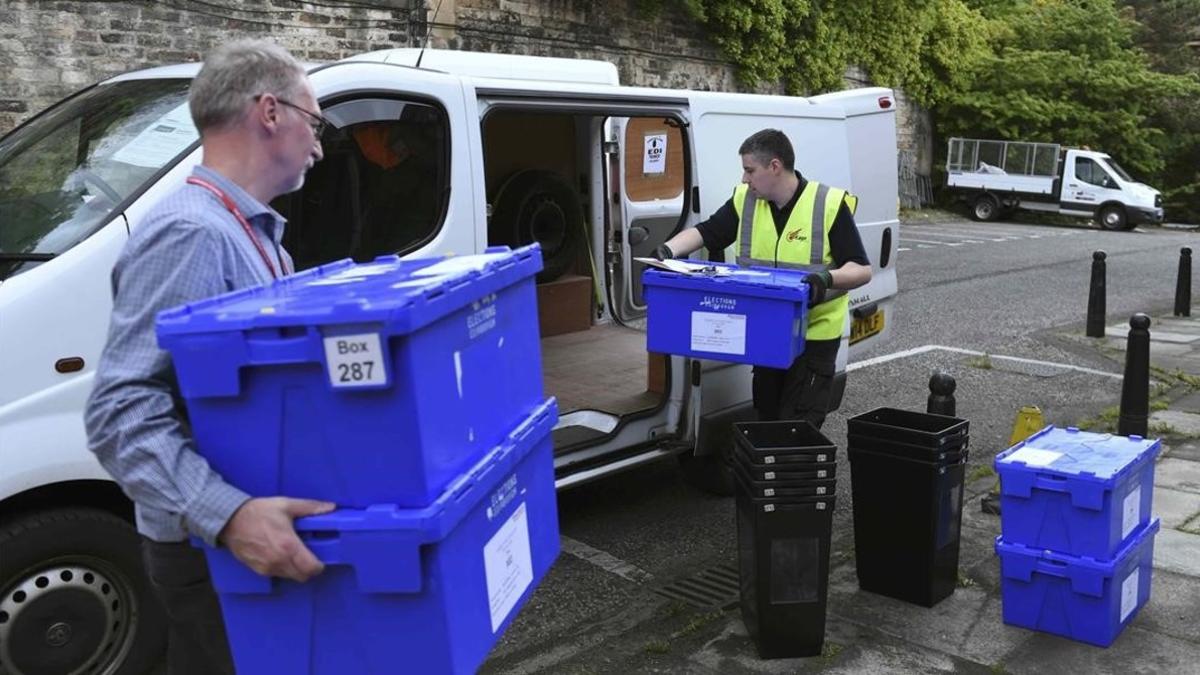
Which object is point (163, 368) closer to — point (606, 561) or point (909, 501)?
point (909, 501)

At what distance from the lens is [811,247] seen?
490 centimetres

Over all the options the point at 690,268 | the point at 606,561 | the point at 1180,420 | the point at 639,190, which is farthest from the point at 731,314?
the point at 1180,420

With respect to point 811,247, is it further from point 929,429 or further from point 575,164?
point 575,164

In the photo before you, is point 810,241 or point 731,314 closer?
point 731,314

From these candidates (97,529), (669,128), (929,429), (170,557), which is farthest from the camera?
(669,128)

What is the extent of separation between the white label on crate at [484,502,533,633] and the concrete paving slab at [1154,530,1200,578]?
12.1ft

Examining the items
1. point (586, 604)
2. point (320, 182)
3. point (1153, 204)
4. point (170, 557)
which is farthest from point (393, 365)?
point (1153, 204)

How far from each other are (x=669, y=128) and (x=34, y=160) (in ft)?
13.1

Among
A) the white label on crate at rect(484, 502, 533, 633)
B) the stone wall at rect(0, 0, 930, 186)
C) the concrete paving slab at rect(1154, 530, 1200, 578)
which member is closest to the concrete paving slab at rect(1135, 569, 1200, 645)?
the concrete paving slab at rect(1154, 530, 1200, 578)

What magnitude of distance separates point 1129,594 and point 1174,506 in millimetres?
1832

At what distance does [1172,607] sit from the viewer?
437cm

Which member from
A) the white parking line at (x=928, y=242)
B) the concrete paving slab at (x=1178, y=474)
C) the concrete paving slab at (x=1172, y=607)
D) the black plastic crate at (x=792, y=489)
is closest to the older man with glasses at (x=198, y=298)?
the black plastic crate at (x=792, y=489)

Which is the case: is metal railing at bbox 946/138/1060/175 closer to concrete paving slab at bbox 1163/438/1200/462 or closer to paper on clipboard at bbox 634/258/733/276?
concrete paving slab at bbox 1163/438/1200/462

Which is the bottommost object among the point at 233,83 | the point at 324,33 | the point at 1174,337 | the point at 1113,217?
the point at 1113,217
